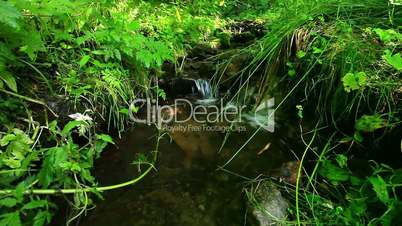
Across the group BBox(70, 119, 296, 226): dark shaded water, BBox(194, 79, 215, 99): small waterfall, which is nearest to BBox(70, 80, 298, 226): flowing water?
BBox(70, 119, 296, 226): dark shaded water

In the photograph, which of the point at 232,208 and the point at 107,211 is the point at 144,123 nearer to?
the point at 107,211

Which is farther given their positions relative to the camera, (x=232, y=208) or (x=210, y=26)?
(x=210, y=26)

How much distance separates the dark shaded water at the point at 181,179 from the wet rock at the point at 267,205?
0.27 ft

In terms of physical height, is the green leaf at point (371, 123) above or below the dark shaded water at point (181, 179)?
above

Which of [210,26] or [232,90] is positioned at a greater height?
[210,26]

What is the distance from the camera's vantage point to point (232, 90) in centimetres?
351

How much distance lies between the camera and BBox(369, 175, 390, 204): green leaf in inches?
61.2

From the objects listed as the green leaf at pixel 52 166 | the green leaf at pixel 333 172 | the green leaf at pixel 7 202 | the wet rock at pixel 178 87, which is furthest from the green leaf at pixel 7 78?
the green leaf at pixel 333 172

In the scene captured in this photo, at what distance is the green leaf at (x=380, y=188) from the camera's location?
1.55 meters

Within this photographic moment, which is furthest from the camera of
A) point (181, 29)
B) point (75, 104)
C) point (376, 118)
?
point (181, 29)

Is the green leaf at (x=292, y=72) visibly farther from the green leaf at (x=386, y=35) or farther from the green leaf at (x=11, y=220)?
the green leaf at (x=11, y=220)

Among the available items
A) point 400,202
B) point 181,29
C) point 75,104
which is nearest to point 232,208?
point 400,202

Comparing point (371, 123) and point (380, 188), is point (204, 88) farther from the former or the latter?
point (380, 188)

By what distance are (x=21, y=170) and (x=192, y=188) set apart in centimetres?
109
